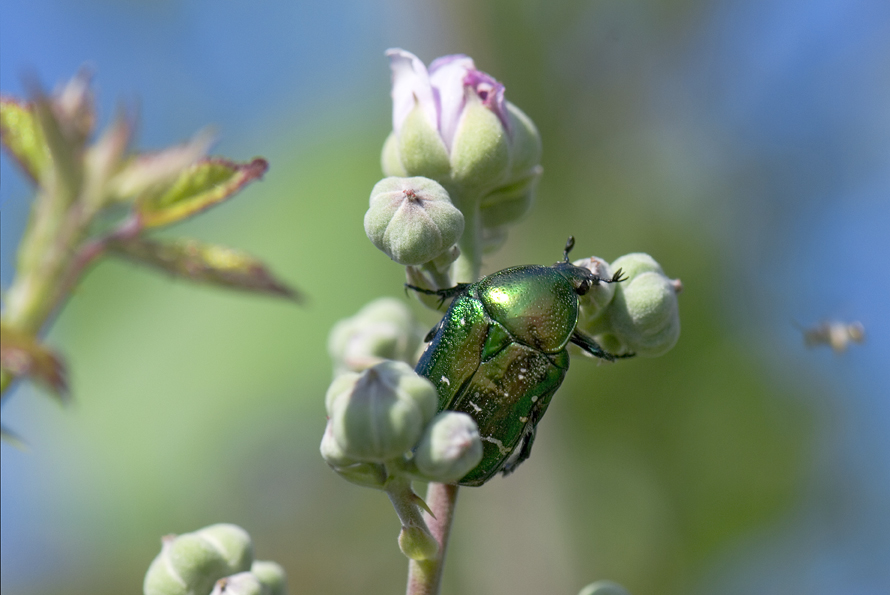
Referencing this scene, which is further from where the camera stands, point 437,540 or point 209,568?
point 209,568

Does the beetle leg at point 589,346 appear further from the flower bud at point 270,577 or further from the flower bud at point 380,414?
the flower bud at point 270,577

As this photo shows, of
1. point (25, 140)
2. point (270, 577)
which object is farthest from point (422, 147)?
point (270, 577)

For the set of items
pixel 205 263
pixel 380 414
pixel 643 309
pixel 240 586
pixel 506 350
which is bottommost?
pixel 240 586

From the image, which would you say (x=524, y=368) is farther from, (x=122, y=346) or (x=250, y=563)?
(x=122, y=346)

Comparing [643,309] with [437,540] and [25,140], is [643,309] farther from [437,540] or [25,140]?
[25,140]

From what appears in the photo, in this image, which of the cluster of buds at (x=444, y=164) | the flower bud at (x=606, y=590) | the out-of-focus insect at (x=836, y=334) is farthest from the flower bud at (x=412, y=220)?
the out-of-focus insect at (x=836, y=334)

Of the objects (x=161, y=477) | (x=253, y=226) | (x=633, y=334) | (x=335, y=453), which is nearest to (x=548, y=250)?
(x=253, y=226)

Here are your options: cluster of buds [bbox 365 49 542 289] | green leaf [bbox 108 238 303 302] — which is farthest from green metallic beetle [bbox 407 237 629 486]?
green leaf [bbox 108 238 303 302]
